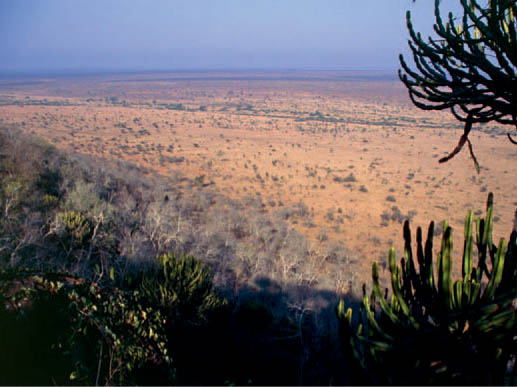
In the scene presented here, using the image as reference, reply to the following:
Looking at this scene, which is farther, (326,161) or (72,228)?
(326,161)

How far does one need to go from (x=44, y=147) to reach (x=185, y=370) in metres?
14.9

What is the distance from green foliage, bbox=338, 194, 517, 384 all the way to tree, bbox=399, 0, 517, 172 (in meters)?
0.70

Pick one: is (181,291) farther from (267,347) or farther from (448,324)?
(448,324)

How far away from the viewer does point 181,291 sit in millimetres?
6906

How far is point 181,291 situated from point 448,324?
218 inches

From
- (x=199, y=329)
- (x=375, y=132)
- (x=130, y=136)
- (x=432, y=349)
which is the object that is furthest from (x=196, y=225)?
(x=375, y=132)

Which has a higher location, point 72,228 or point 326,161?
point 326,161

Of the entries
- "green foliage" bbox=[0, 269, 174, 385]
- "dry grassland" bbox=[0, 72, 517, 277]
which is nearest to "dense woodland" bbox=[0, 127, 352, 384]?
"green foliage" bbox=[0, 269, 174, 385]

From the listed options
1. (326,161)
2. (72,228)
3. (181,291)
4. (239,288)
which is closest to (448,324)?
(181,291)

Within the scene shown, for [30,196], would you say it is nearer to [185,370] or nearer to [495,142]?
[185,370]

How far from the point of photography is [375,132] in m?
42.8

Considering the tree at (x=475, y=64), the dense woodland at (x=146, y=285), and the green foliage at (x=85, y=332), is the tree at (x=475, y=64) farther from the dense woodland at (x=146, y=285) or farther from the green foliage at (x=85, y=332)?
the green foliage at (x=85, y=332)

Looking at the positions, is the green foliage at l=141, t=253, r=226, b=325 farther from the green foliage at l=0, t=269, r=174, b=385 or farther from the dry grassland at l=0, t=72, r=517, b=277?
the dry grassland at l=0, t=72, r=517, b=277

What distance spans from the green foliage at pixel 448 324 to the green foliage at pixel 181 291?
179 inches
